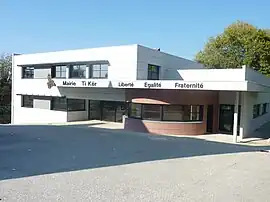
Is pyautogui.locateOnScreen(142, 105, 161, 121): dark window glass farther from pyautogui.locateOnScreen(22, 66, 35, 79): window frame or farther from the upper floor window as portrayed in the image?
pyautogui.locateOnScreen(22, 66, 35, 79): window frame

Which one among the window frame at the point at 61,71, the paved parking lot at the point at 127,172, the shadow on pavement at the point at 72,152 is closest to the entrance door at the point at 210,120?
the shadow on pavement at the point at 72,152

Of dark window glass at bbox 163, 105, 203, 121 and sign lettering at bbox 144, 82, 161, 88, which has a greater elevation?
sign lettering at bbox 144, 82, 161, 88

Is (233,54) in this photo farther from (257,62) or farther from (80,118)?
(80,118)

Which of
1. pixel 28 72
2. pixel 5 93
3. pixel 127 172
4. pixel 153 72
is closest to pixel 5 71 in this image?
pixel 5 93

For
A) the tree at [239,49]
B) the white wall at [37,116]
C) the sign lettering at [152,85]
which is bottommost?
the white wall at [37,116]

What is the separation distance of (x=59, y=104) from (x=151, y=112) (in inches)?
412

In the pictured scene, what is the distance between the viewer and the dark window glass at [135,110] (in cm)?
2041

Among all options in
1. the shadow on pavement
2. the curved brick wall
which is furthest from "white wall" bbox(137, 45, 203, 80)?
the shadow on pavement

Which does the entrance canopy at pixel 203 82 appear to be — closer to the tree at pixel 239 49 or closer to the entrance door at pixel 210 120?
the entrance door at pixel 210 120

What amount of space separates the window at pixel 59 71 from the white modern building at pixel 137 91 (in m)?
0.08

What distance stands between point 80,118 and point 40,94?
436 centimetres

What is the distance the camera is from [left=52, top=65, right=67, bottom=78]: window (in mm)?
26625

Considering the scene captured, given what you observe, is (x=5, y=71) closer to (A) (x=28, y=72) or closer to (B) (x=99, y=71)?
(A) (x=28, y=72)

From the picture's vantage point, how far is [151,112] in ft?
65.4
